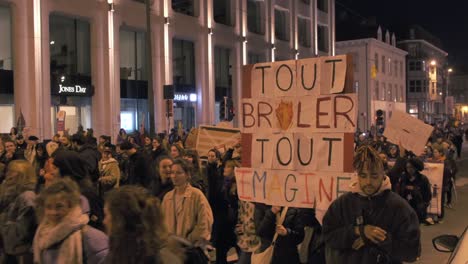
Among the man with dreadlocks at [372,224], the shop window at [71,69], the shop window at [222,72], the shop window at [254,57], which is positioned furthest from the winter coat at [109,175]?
the shop window at [254,57]

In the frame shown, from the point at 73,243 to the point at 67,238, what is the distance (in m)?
0.06

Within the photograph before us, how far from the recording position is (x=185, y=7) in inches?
1222

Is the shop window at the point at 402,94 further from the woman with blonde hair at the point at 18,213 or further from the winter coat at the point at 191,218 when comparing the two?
the woman with blonde hair at the point at 18,213

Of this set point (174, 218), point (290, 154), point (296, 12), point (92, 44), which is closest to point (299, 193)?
point (290, 154)

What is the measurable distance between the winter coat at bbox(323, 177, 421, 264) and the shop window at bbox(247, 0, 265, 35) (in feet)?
111

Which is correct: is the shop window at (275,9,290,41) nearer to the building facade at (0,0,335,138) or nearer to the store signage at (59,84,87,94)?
the building facade at (0,0,335,138)

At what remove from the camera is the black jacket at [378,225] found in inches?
148

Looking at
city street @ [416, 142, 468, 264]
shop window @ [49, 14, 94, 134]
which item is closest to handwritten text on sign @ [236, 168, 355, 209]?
city street @ [416, 142, 468, 264]

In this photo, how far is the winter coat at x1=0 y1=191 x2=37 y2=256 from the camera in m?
4.95

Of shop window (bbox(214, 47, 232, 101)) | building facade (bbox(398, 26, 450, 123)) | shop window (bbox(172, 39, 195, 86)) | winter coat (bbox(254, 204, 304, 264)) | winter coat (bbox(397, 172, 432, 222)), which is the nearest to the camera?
winter coat (bbox(254, 204, 304, 264))

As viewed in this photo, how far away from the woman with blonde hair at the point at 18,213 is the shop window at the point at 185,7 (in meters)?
25.7

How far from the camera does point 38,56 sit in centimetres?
2148

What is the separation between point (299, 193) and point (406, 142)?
181 inches

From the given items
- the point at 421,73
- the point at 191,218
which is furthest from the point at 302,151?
the point at 421,73
